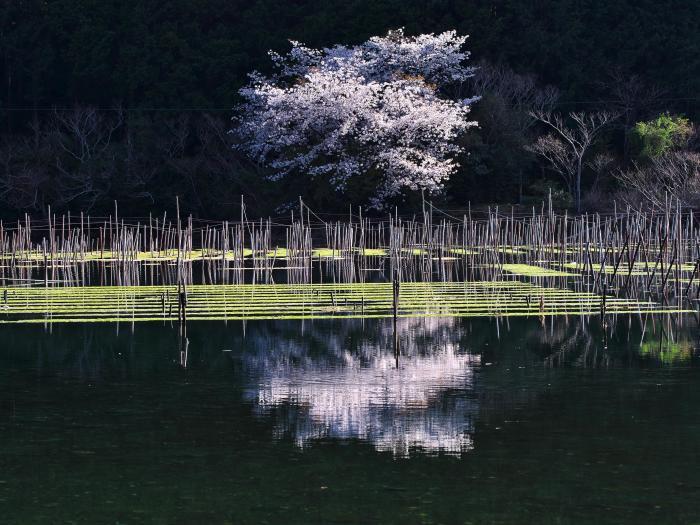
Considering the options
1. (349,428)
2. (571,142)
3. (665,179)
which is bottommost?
(349,428)

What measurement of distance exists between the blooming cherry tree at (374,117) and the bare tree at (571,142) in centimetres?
268

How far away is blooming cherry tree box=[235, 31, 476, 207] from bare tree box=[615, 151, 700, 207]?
189 inches

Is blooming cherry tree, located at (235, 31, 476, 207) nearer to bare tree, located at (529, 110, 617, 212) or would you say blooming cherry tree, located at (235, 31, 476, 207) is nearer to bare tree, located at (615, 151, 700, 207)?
bare tree, located at (529, 110, 617, 212)

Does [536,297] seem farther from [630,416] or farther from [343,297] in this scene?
[630,416]

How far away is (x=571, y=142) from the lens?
125 ft

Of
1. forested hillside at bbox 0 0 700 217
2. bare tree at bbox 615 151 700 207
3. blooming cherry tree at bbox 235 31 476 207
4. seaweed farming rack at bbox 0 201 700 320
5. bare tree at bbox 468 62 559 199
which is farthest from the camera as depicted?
forested hillside at bbox 0 0 700 217

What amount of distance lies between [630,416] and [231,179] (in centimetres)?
2762

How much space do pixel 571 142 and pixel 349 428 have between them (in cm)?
2859

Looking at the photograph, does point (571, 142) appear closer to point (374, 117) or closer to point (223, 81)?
point (374, 117)

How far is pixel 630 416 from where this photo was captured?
36.7ft

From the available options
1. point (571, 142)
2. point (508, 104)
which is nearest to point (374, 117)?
point (508, 104)

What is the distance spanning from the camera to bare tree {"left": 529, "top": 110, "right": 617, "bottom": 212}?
1462 inches

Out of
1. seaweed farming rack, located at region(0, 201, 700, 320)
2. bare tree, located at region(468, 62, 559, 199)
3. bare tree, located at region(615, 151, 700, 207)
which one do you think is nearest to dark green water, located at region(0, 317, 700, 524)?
seaweed farming rack, located at region(0, 201, 700, 320)

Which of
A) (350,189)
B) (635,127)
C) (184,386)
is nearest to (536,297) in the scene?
(184,386)
